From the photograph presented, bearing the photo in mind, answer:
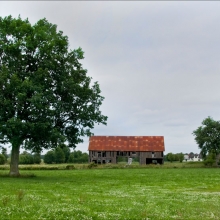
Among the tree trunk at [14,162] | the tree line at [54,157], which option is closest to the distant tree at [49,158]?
the tree line at [54,157]

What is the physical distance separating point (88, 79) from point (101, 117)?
17.7 feet

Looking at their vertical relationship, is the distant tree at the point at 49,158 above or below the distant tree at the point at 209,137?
below

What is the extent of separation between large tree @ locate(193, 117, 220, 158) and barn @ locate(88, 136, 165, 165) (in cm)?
1248

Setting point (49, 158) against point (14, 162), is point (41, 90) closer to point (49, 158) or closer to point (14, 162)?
point (14, 162)

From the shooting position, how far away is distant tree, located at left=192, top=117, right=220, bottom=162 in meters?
110

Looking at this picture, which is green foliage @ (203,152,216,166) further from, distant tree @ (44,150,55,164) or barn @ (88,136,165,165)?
distant tree @ (44,150,55,164)

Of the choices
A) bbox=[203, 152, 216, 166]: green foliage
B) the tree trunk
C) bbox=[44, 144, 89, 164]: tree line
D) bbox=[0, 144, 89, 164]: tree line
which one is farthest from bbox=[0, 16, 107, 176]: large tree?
bbox=[44, 144, 89, 164]: tree line

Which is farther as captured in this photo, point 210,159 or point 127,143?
point 127,143

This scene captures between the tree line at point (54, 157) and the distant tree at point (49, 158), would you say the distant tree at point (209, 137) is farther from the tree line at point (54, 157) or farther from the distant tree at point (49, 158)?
the distant tree at point (49, 158)

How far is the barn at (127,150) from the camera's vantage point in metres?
111

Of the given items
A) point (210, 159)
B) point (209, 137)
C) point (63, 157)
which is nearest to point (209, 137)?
point (209, 137)

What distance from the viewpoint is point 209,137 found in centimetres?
10938

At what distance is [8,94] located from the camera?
3859 cm

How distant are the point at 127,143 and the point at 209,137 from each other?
1054 inches
